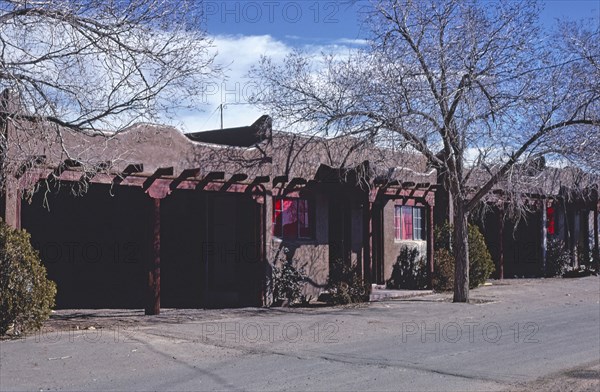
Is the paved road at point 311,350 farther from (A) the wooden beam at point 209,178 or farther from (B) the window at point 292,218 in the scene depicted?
(A) the wooden beam at point 209,178

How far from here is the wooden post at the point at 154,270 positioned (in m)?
16.5

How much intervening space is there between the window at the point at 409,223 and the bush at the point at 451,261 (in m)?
0.61

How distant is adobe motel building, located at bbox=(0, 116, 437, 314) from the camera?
18.9 meters

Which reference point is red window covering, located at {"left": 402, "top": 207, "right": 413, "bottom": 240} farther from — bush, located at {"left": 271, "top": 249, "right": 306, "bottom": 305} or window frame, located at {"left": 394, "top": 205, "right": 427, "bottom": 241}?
bush, located at {"left": 271, "top": 249, "right": 306, "bottom": 305}

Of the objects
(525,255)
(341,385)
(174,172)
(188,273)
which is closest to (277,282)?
(188,273)

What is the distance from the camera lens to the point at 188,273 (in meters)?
21.1

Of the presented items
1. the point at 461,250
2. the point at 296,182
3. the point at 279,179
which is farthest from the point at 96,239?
the point at 461,250

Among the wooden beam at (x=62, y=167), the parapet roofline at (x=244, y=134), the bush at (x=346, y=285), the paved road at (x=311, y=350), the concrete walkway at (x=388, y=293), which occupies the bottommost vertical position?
the paved road at (x=311, y=350)

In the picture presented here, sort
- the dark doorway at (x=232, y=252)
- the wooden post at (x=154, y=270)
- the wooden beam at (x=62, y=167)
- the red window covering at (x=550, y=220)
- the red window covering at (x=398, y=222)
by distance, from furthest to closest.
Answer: the red window covering at (x=550, y=220) → the red window covering at (x=398, y=222) → the dark doorway at (x=232, y=252) → the wooden post at (x=154, y=270) → the wooden beam at (x=62, y=167)

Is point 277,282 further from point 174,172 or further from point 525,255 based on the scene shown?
point 525,255

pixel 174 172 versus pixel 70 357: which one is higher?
pixel 174 172

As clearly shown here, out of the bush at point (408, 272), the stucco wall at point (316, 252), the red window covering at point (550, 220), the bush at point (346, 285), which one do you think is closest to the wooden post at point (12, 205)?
the stucco wall at point (316, 252)

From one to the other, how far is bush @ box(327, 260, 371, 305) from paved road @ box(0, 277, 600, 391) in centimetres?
82

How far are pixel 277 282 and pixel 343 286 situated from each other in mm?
1741
